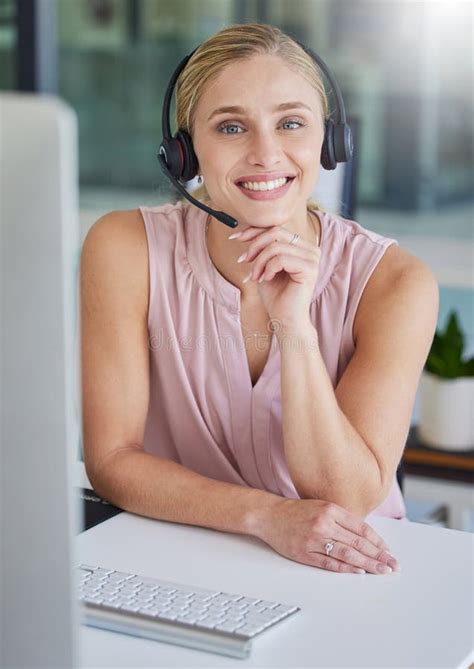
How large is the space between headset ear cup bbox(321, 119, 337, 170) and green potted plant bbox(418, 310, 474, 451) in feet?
2.79

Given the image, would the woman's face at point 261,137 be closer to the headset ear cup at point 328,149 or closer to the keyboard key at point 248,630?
the headset ear cup at point 328,149

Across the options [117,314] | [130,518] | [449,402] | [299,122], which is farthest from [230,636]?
[449,402]

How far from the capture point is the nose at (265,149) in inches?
59.3

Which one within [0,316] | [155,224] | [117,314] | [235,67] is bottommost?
[117,314]

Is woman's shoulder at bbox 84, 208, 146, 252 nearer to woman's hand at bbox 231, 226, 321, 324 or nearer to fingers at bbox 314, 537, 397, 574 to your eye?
woman's hand at bbox 231, 226, 321, 324

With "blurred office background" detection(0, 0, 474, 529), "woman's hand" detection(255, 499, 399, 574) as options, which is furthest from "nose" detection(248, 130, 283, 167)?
"blurred office background" detection(0, 0, 474, 529)

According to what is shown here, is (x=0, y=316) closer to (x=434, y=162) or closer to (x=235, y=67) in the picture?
(x=235, y=67)

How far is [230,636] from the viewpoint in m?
0.99

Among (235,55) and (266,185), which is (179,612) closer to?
(266,185)

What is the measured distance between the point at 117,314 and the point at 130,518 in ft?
1.00

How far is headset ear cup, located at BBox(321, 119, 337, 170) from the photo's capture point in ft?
5.17

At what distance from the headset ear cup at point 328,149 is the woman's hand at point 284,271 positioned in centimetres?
17

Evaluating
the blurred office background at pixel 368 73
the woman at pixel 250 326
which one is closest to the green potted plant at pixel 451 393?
the woman at pixel 250 326

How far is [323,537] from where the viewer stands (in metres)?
1.22
